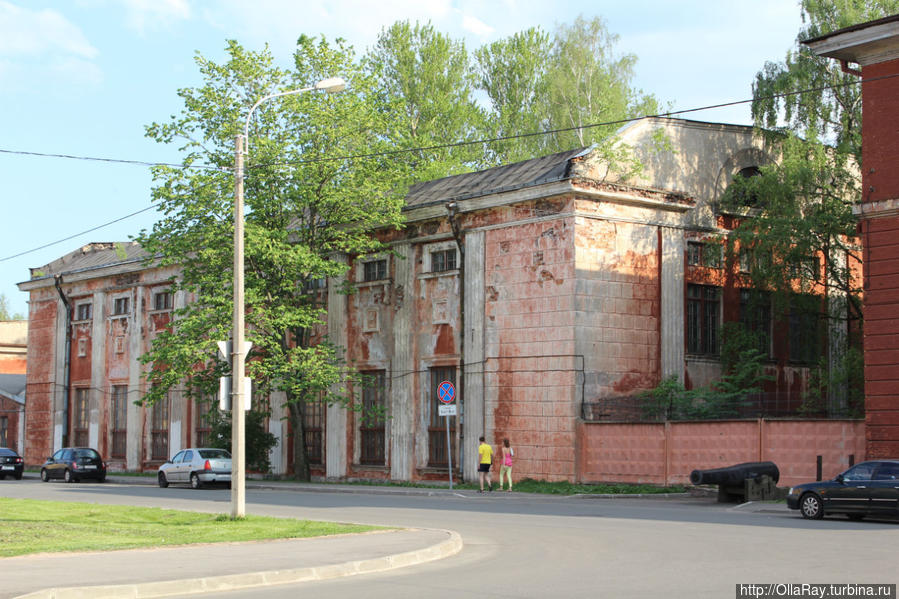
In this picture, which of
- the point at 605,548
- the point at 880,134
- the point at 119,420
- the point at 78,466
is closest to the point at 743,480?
the point at 880,134

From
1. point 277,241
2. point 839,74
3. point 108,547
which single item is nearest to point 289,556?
point 108,547

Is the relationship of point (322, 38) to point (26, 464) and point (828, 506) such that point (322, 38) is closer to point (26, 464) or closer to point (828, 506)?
point (828, 506)

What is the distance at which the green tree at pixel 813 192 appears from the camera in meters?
32.8

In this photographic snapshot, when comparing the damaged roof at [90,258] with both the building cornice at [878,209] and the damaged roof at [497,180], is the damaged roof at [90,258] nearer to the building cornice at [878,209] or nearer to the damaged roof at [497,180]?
the damaged roof at [497,180]

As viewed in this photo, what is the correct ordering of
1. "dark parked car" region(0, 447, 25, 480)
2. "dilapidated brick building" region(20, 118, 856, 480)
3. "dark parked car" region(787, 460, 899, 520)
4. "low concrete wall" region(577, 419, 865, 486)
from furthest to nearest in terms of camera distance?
"dark parked car" region(0, 447, 25, 480), "dilapidated brick building" region(20, 118, 856, 480), "low concrete wall" region(577, 419, 865, 486), "dark parked car" region(787, 460, 899, 520)

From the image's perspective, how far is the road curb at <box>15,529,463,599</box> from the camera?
35.7ft

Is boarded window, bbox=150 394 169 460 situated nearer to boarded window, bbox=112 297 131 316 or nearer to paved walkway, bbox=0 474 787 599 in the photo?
boarded window, bbox=112 297 131 316

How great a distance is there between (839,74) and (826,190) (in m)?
5.70

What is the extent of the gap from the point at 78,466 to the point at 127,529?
1065 inches

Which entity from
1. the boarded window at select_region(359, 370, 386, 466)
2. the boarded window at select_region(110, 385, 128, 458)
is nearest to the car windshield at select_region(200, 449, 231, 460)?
the boarded window at select_region(359, 370, 386, 466)

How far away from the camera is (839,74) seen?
3681 centimetres

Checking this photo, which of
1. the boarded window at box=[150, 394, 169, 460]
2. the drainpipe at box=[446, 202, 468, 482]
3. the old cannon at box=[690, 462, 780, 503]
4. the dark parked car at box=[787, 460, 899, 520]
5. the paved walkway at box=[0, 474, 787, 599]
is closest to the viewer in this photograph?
the paved walkway at box=[0, 474, 787, 599]

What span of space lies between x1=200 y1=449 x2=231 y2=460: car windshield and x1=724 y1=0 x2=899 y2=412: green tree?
17897 mm

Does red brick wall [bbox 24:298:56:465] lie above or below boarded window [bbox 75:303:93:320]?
below
